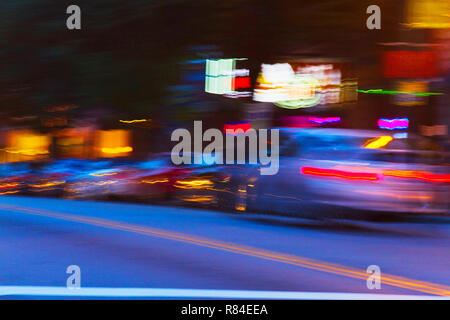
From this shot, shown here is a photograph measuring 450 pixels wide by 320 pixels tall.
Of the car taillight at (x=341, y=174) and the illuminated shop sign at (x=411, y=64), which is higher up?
the illuminated shop sign at (x=411, y=64)

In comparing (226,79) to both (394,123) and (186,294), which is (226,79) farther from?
(186,294)

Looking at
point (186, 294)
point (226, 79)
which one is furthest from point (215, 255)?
point (226, 79)

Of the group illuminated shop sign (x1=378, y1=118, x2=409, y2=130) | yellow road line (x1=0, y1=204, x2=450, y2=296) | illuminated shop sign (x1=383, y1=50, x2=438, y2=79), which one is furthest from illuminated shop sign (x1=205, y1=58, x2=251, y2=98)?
illuminated shop sign (x1=378, y1=118, x2=409, y2=130)

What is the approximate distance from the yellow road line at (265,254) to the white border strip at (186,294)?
540 millimetres

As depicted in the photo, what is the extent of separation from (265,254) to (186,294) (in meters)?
2.34

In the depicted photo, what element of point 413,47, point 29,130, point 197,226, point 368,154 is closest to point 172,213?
point 197,226

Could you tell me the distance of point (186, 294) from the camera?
6527 mm

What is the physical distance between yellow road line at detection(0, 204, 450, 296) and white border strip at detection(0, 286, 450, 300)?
1.77 ft

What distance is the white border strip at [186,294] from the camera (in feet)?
21.0

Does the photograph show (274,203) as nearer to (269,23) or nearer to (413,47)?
(269,23)

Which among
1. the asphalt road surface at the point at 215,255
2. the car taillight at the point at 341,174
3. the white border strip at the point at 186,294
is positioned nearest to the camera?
the white border strip at the point at 186,294

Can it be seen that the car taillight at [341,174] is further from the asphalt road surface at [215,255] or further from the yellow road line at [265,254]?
the yellow road line at [265,254]

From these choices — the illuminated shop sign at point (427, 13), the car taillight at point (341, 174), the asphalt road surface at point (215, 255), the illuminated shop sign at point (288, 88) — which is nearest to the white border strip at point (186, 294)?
the asphalt road surface at point (215, 255)

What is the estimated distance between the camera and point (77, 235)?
1012 cm
